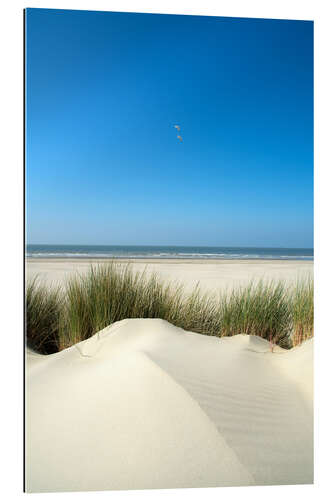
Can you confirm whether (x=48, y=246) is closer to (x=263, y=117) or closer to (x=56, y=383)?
(x=56, y=383)

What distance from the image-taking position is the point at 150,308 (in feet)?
8.34

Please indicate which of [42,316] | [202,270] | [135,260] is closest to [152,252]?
[135,260]

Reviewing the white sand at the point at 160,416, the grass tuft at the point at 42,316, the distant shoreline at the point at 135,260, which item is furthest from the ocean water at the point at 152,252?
the white sand at the point at 160,416

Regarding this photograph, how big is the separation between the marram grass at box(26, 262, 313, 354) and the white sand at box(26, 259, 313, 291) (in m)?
0.06

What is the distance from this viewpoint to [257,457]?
2117 millimetres

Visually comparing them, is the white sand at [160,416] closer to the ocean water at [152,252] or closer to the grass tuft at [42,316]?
the grass tuft at [42,316]

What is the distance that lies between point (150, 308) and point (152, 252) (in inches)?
12.5

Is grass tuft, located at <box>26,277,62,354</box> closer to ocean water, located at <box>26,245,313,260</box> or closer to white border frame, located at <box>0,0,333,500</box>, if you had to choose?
white border frame, located at <box>0,0,333,500</box>

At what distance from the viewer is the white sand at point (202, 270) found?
243cm
